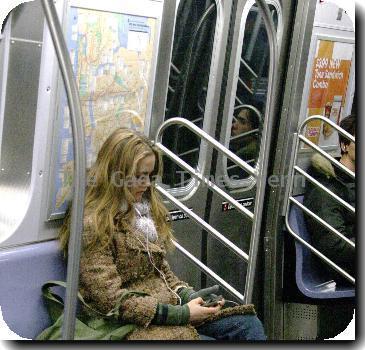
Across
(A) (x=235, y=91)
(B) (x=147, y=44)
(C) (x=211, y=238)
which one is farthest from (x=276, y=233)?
(B) (x=147, y=44)

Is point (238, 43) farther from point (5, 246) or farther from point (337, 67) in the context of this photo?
point (5, 246)

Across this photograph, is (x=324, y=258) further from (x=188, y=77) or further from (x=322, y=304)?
(x=188, y=77)

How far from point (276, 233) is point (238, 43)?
121cm

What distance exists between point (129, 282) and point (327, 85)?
7.91ft

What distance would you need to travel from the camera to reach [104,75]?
11.2ft

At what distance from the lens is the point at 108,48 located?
135 inches

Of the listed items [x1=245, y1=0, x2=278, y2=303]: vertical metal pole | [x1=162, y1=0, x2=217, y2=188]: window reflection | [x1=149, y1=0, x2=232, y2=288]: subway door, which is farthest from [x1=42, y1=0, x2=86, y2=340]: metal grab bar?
[x1=162, y1=0, x2=217, y2=188]: window reflection

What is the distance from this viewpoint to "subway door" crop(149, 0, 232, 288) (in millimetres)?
4297

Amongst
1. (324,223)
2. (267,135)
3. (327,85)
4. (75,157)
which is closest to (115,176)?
(75,157)

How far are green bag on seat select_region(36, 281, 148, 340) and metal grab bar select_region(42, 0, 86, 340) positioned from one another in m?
0.35

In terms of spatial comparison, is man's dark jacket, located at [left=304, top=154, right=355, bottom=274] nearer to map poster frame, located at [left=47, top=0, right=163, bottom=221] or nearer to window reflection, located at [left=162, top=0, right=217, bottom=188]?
window reflection, located at [left=162, top=0, right=217, bottom=188]

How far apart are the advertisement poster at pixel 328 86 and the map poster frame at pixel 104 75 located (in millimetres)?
1669

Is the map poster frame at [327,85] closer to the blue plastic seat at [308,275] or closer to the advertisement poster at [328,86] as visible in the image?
the advertisement poster at [328,86]

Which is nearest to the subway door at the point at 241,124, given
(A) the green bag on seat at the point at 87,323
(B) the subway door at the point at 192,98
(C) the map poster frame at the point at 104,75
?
(B) the subway door at the point at 192,98
